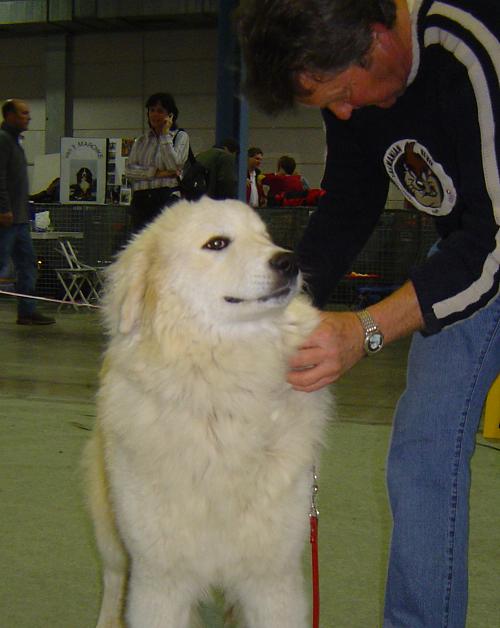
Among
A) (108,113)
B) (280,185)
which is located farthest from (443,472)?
(108,113)

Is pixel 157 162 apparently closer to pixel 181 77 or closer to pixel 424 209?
pixel 424 209

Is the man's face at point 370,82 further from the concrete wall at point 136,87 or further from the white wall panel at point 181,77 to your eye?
the white wall panel at point 181,77

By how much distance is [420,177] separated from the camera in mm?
1537

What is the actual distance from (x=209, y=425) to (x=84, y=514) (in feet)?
4.23

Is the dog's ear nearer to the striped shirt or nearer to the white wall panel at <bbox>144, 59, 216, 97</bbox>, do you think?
the striped shirt

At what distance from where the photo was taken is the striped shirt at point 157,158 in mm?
5609

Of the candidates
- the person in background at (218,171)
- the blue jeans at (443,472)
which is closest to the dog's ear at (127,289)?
the blue jeans at (443,472)

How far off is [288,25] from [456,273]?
516 mm

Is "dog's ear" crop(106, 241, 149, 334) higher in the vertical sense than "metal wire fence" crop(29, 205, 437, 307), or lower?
higher

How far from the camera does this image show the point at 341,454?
130 inches

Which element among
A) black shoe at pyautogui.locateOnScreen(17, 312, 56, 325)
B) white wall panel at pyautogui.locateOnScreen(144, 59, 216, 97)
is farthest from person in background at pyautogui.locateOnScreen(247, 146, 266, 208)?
white wall panel at pyautogui.locateOnScreen(144, 59, 216, 97)

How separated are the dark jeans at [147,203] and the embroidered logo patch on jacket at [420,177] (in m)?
4.10

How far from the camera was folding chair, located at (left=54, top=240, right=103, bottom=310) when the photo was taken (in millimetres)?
8148

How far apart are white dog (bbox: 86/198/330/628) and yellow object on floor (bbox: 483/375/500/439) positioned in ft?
7.08
